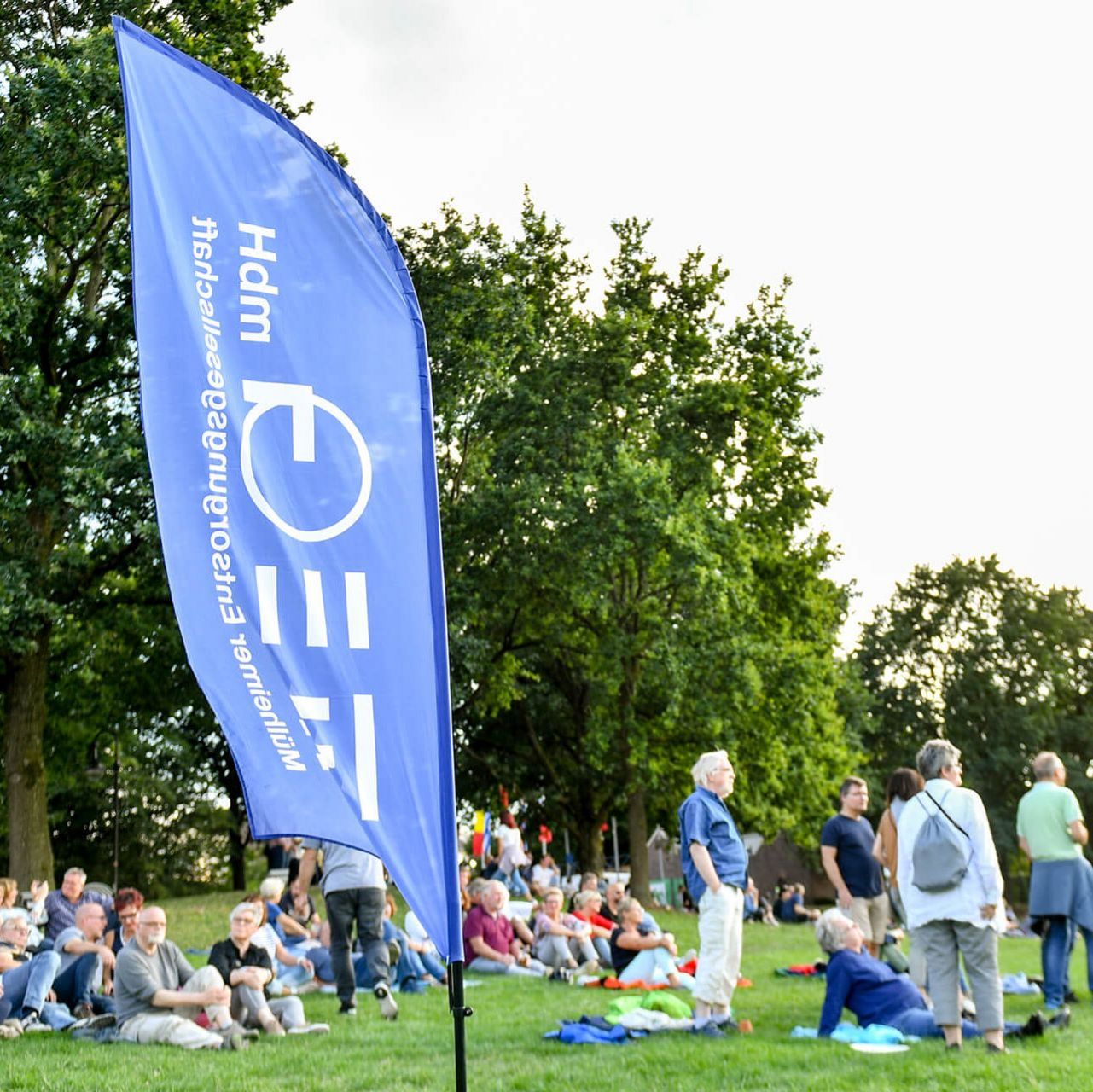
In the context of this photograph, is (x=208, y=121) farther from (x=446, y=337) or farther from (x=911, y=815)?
(x=446, y=337)

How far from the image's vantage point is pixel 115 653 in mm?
30750

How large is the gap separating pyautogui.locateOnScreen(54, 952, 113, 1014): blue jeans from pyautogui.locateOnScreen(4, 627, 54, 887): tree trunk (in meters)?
10.4

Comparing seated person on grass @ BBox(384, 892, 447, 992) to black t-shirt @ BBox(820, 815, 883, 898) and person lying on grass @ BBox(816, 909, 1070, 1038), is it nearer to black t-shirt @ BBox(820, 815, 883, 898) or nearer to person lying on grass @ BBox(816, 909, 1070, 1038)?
black t-shirt @ BBox(820, 815, 883, 898)

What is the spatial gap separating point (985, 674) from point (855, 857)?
149 feet

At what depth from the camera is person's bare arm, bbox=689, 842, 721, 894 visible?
9.50m

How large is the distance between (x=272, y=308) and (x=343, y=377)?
412mm

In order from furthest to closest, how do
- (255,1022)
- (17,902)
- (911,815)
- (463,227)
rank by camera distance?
1. (463,227)
2. (17,902)
3. (255,1022)
4. (911,815)

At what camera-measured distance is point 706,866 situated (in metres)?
9.51

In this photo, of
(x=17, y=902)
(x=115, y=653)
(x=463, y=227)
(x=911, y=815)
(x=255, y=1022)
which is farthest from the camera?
(x=115, y=653)

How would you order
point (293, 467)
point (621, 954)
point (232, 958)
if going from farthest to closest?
point (621, 954)
point (232, 958)
point (293, 467)

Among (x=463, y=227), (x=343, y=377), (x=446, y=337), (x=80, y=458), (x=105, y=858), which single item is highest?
(x=463, y=227)

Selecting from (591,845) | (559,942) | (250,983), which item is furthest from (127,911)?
(591,845)

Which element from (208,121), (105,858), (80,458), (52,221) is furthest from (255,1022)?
(105,858)

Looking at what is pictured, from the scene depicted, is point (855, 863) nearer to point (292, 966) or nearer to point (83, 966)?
point (292, 966)
